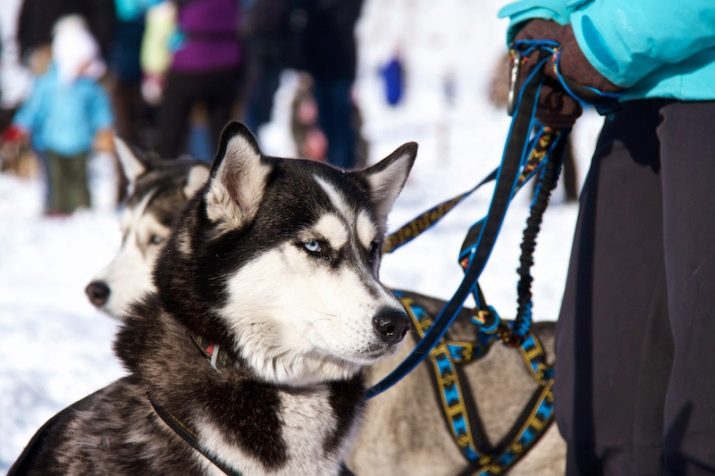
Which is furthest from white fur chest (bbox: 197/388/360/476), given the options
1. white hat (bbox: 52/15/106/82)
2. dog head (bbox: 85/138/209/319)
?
white hat (bbox: 52/15/106/82)

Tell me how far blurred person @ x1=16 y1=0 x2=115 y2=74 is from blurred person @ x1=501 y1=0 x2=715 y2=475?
7.72m

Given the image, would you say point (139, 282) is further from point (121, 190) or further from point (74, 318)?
point (121, 190)

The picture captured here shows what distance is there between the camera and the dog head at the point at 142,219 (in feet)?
11.2

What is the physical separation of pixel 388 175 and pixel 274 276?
0.56 m

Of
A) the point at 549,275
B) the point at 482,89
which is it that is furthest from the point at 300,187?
the point at 482,89

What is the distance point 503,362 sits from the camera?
2918 mm

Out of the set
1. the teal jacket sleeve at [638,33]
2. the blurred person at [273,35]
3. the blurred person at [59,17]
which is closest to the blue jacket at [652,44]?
the teal jacket sleeve at [638,33]

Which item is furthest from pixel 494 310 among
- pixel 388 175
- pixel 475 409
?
pixel 388 175

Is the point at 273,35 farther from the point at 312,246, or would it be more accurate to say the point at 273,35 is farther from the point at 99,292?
the point at 312,246

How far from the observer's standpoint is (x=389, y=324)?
216 cm

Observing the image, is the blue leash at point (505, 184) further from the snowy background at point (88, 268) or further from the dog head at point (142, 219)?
the snowy background at point (88, 268)

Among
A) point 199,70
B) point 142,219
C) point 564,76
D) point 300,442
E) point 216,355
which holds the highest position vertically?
point 199,70

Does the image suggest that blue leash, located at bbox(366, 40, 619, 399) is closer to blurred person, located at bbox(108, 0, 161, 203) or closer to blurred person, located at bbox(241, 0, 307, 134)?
blurred person, located at bbox(241, 0, 307, 134)

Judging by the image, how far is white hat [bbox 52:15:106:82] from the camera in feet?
30.5
